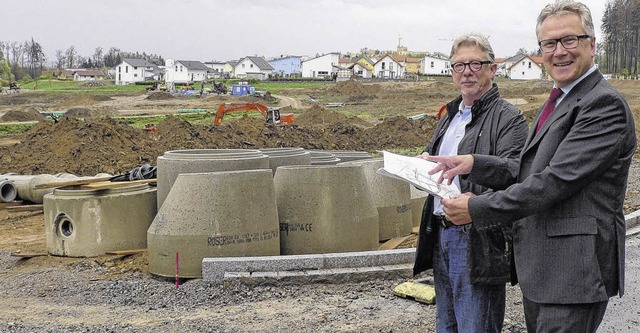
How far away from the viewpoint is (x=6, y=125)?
31.1m

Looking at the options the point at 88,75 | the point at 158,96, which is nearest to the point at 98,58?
the point at 88,75

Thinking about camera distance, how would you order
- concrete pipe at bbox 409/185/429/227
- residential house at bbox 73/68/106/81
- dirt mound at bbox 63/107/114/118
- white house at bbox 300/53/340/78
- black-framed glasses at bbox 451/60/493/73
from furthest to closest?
residential house at bbox 73/68/106/81
white house at bbox 300/53/340/78
dirt mound at bbox 63/107/114/118
concrete pipe at bbox 409/185/429/227
black-framed glasses at bbox 451/60/493/73

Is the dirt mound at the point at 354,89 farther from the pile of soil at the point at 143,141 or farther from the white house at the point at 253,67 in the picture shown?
the white house at the point at 253,67

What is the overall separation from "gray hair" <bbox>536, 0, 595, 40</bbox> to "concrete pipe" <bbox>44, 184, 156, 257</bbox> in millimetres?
6576

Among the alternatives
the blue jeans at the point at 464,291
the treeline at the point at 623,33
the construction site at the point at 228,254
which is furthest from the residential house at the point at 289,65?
the blue jeans at the point at 464,291

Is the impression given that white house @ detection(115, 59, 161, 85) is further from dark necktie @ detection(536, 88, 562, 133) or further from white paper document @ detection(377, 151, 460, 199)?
dark necktie @ detection(536, 88, 562, 133)

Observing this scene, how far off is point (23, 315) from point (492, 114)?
4.92 meters

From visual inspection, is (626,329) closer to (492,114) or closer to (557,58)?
(492,114)

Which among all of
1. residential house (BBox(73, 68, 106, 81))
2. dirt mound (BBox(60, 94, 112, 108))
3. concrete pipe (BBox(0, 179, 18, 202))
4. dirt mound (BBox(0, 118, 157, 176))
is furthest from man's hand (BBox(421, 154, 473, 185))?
residential house (BBox(73, 68, 106, 81))

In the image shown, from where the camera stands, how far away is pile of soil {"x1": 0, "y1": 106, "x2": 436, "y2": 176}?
17031mm

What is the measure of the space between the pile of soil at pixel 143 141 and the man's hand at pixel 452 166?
46.6ft

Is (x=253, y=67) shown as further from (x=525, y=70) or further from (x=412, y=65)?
(x=525, y=70)

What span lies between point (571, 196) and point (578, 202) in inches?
1.4

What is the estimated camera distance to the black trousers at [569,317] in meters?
2.69
